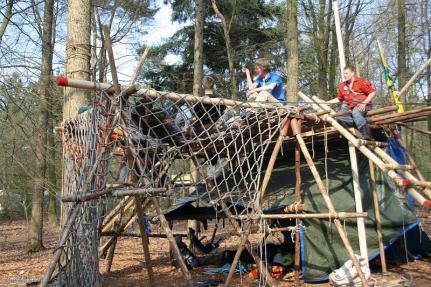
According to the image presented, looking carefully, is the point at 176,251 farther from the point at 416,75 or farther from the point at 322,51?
the point at 322,51

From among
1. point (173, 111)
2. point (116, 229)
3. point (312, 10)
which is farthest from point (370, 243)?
point (312, 10)

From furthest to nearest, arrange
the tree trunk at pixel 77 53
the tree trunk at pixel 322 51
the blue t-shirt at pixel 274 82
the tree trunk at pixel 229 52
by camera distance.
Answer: the tree trunk at pixel 229 52 → the tree trunk at pixel 322 51 → the blue t-shirt at pixel 274 82 → the tree trunk at pixel 77 53

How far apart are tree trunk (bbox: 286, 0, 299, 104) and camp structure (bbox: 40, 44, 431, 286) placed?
240cm

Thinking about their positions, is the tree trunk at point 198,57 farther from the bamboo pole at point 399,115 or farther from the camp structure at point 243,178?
the bamboo pole at point 399,115

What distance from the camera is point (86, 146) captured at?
Result: 5.36 meters

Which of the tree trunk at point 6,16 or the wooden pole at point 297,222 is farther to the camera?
the tree trunk at point 6,16

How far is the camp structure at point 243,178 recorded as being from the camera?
5.19 meters

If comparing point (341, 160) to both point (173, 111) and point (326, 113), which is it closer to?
point (326, 113)

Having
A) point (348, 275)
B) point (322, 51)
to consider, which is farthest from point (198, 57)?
point (348, 275)

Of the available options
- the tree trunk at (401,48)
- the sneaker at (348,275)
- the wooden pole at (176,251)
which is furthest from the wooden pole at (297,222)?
the tree trunk at (401,48)

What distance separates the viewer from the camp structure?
519cm

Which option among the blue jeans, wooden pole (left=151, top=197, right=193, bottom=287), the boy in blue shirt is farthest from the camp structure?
the boy in blue shirt

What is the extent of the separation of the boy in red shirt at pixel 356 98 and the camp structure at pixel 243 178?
151mm

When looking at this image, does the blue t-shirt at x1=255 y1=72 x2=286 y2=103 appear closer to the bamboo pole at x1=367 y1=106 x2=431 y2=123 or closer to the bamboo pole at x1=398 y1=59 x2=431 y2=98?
the bamboo pole at x1=367 y1=106 x2=431 y2=123
